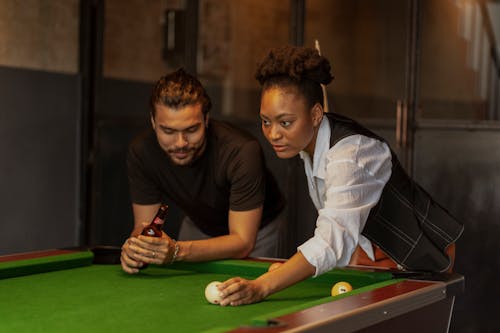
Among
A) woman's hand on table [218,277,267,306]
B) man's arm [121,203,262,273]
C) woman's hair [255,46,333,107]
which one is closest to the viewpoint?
woman's hand on table [218,277,267,306]

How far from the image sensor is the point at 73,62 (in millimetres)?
4648

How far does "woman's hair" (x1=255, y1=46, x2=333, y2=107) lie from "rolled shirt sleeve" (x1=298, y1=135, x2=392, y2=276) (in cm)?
17

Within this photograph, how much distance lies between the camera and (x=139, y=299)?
7.01ft

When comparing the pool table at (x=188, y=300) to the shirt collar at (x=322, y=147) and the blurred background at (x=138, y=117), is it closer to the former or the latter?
the shirt collar at (x=322, y=147)

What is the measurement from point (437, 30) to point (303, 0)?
874 millimetres

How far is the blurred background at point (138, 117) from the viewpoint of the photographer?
397 centimetres

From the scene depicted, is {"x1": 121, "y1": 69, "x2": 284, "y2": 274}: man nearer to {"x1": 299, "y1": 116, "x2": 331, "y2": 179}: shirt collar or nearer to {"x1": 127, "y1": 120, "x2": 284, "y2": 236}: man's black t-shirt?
{"x1": 127, "y1": 120, "x2": 284, "y2": 236}: man's black t-shirt

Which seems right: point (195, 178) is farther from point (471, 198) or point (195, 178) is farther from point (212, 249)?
point (471, 198)

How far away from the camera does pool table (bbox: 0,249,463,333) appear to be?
1776 mm

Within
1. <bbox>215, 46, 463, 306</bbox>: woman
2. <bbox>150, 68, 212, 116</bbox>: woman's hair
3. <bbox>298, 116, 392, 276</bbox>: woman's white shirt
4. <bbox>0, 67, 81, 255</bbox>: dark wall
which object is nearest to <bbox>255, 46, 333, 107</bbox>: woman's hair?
<bbox>215, 46, 463, 306</bbox>: woman

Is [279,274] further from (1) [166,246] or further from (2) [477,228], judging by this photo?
(2) [477,228]

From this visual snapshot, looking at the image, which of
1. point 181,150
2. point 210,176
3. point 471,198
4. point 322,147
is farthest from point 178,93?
point 471,198

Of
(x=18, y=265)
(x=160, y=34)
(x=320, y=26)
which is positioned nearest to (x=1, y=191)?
(x=160, y=34)

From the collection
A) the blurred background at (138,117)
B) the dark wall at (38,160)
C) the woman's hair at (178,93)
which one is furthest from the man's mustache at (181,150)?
the dark wall at (38,160)
